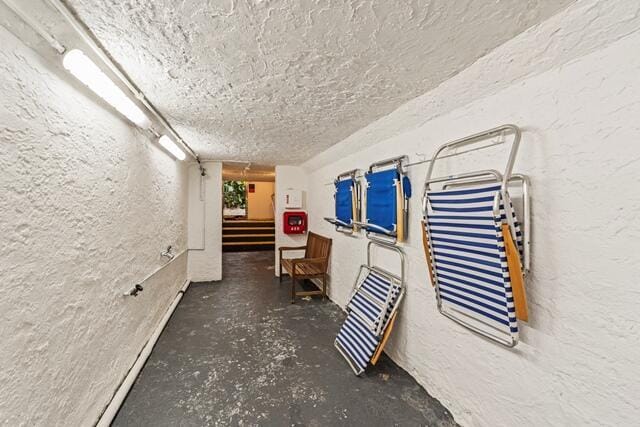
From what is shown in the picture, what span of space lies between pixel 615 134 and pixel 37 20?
2.09 meters

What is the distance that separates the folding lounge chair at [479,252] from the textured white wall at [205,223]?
12.1ft

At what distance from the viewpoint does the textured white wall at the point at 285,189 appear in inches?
175

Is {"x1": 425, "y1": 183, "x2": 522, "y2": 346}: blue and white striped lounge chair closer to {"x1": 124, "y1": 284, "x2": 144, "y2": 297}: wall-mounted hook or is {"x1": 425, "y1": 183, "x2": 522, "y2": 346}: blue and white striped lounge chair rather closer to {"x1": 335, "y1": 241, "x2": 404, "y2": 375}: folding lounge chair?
{"x1": 335, "y1": 241, "x2": 404, "y2": 375}: folding lounge chair

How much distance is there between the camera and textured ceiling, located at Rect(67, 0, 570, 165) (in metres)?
0.90

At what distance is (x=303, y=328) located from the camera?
2629 mm

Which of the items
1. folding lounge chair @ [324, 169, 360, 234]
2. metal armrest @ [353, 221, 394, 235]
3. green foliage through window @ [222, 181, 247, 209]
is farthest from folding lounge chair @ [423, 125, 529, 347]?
green foliage through window @ [222, 181, 247, 209]

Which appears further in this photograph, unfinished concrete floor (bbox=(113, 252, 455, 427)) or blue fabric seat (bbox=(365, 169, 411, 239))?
blue fabric seat (bbox=(365, 169, 411, 239))

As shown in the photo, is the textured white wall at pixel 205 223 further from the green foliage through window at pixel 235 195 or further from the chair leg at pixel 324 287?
the green foliage through window at pixel 235 195

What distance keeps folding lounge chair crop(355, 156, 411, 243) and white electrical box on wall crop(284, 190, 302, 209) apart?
6.99 ft

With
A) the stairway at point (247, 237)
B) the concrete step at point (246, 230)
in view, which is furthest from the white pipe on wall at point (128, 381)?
the concrete step at point (246, 230)

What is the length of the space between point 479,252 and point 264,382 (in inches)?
65.7

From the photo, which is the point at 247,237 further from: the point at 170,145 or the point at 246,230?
the point at 170,145

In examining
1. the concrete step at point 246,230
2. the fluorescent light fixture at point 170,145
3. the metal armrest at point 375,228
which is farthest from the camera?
the concrete step at point 246,230

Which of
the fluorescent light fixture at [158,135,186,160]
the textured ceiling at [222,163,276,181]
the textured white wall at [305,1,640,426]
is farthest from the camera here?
the textured ceiling at [222,163,276,181]
